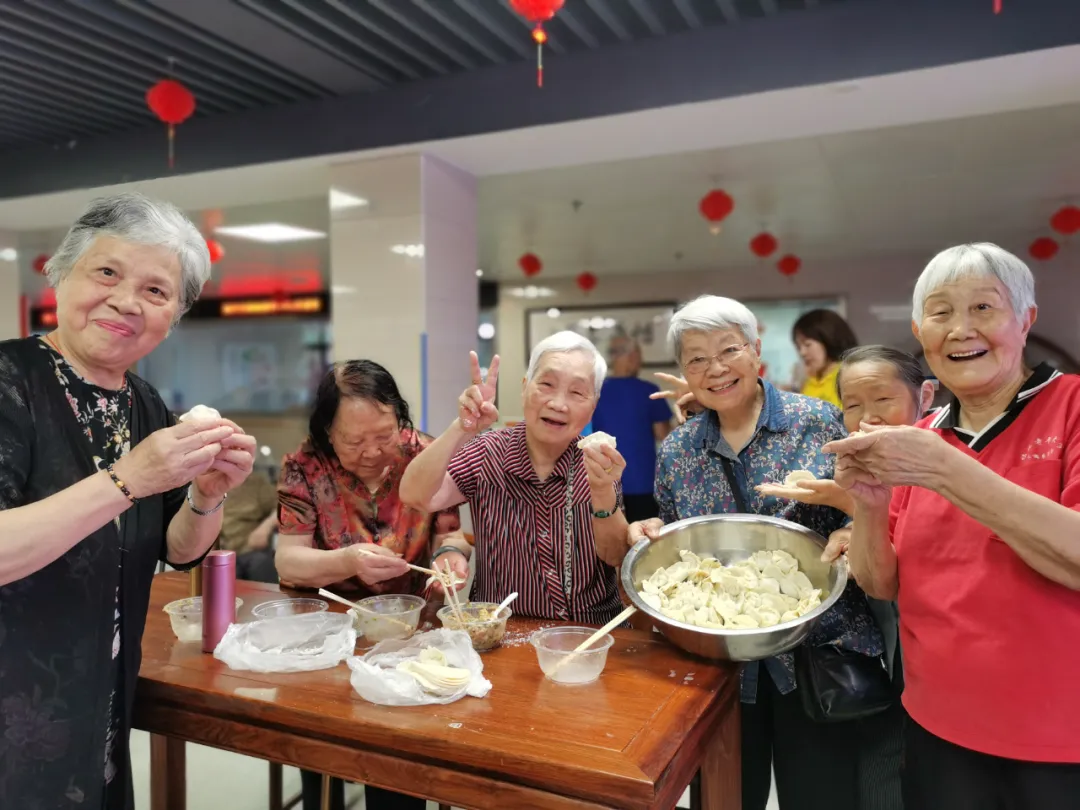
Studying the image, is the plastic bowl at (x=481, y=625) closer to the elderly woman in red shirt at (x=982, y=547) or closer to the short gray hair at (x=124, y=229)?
the elderly woman in red shirt at (x=982, y=547)

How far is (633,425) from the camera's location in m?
4.96

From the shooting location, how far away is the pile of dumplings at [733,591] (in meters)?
1.51

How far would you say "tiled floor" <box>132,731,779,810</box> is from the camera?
2781 millimetres

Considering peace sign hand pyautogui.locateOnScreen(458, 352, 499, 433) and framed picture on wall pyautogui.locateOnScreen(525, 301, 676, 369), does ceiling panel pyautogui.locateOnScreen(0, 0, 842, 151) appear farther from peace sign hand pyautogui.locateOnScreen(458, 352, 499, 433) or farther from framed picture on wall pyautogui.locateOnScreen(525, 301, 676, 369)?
framed picture on wall pyautogui.locateOnScreen(525, 301, 676, 369)

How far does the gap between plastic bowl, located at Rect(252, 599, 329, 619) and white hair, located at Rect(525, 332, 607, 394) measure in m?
0.81

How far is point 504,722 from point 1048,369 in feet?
4.00

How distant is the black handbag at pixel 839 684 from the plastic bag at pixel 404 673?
2.50 ft

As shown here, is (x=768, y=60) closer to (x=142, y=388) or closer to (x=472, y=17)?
(x=472, y=17)

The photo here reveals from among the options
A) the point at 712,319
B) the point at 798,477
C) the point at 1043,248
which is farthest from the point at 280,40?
the point at 1043,248

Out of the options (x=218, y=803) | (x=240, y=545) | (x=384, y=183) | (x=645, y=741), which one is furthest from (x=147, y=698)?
(x=384, y=183)

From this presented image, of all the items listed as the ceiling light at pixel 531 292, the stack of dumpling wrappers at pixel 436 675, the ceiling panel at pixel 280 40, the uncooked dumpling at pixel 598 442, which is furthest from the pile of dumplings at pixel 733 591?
the ceiling light at pixel 531 292

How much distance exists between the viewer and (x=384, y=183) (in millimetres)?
4297

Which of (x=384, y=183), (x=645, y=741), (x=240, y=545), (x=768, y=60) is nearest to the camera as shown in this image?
(x=645, y=741)

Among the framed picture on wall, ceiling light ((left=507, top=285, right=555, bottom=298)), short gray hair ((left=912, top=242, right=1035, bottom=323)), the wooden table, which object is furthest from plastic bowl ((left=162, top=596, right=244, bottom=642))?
ceiling light ((left=507, top=285, right=555, bottom=298))
